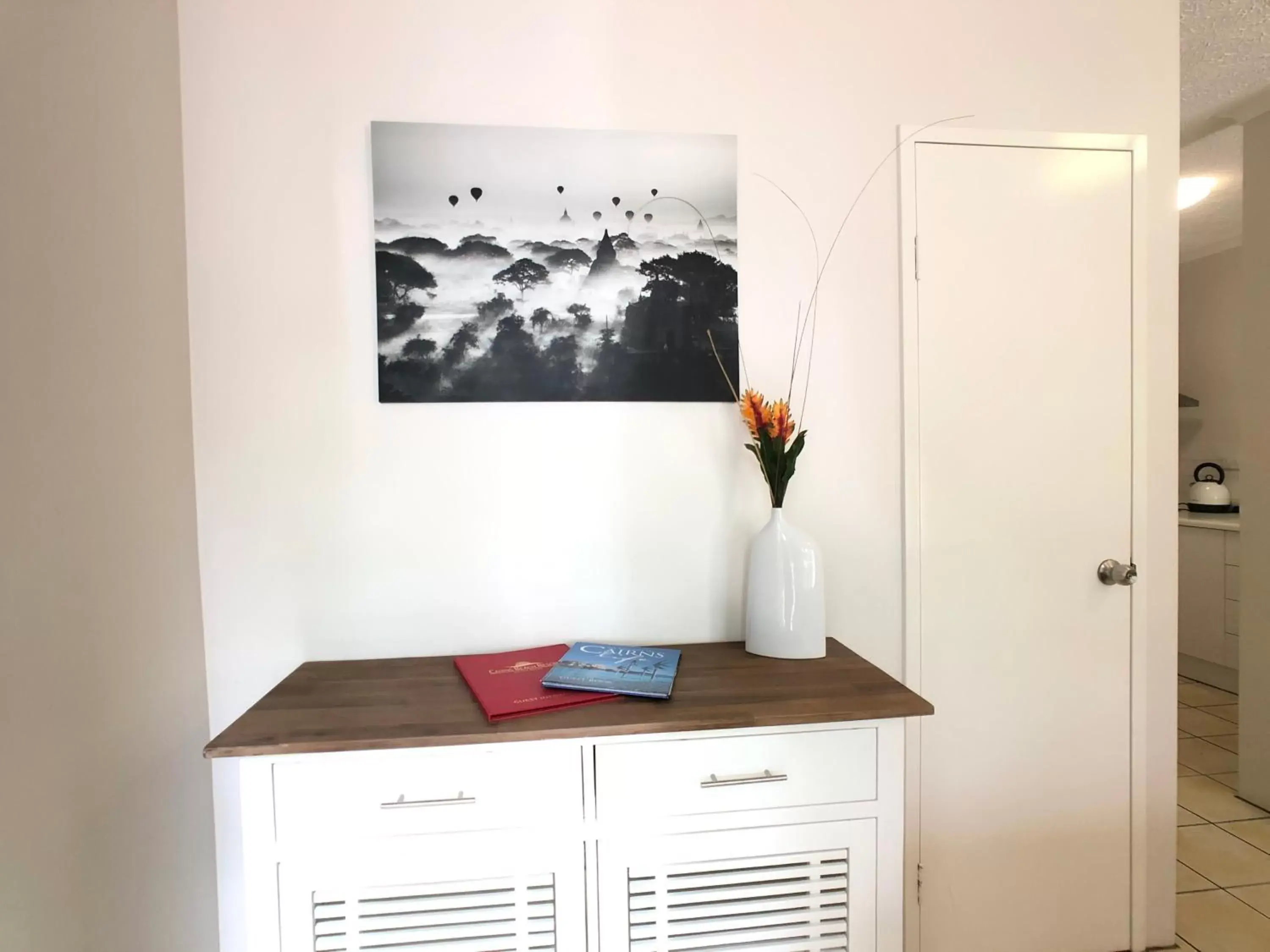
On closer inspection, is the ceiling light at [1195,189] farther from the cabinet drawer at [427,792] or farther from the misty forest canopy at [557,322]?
the cabinet drawer at [427,792]

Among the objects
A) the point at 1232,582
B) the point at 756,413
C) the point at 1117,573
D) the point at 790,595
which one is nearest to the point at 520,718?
the point at 790,595

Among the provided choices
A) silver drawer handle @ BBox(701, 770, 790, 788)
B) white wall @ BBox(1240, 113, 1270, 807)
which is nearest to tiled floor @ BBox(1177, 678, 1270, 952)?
white wall @ BBox(1240, 113, 1270, 807)

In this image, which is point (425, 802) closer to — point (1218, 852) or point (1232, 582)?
point (1218, 852)

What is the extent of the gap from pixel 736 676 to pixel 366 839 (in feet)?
2.38

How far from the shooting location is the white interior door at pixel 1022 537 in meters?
1.69

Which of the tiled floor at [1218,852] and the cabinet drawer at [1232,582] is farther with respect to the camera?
the cabinet drawer at [1232,582]

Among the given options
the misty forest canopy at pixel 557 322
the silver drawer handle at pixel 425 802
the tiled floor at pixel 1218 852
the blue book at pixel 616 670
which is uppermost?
the misty forest canopy at pixel 557 322

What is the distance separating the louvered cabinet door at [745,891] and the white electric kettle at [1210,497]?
4.17 meters

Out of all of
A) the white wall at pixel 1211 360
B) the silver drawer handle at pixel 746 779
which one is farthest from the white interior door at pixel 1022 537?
the white wall at pixel 1211 360

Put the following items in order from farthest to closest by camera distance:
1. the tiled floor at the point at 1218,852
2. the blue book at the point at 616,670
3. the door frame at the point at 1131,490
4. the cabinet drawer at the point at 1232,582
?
the cabinet drawer at the point at 1232,582 → the tiled floor at the point at 1218,852 → the door frame at the point at 1131,490 → the blue book at the point at 616,670

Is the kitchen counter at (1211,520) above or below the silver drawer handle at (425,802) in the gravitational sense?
above

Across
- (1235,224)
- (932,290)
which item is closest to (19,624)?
(932,290)

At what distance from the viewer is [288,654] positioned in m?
1.56

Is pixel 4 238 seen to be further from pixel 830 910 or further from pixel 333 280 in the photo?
pixel 830 910
